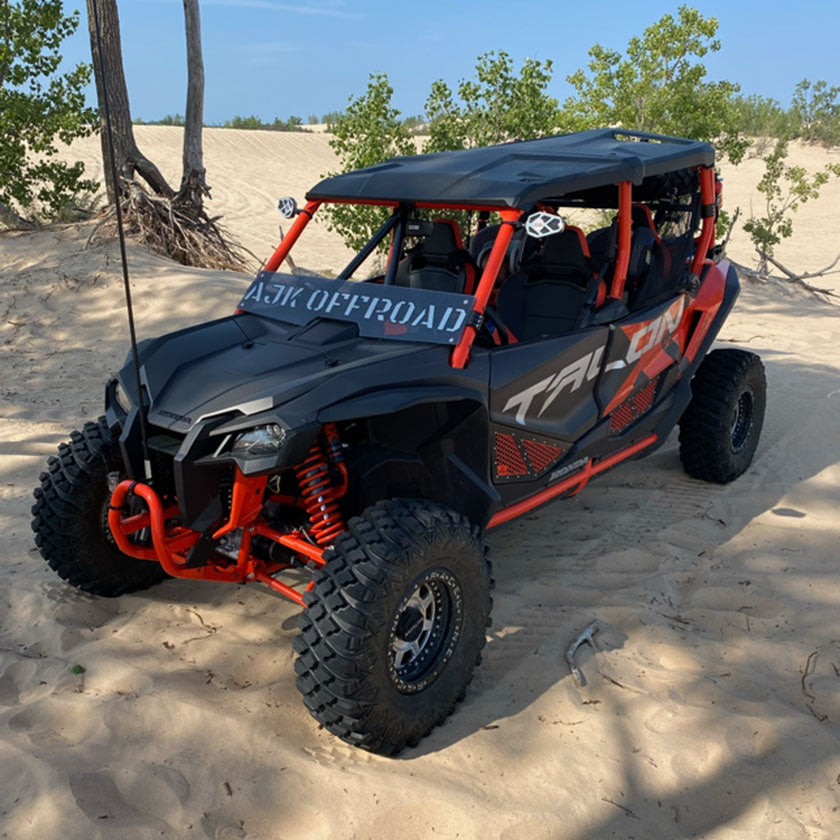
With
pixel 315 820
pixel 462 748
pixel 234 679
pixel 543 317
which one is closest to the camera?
pixel 315 820

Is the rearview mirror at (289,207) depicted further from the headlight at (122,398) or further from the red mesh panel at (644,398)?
the red mesh panel at (644,398)

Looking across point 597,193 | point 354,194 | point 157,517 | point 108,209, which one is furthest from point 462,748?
point 108,209

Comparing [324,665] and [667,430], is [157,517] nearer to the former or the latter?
[324,665]

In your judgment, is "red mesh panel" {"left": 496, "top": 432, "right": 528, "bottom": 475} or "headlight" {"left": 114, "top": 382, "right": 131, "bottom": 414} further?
"red mesh panel" {"left": 496, "top": 432, "right": 528, "bottom": 475}

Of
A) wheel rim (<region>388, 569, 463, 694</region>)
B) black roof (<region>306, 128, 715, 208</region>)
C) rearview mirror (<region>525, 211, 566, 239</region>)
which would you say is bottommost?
wheel rim (<region>388, 569, 463, 694</region>)

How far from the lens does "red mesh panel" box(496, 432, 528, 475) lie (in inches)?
141

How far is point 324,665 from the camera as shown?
2738 mm

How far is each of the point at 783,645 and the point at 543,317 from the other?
1996mm

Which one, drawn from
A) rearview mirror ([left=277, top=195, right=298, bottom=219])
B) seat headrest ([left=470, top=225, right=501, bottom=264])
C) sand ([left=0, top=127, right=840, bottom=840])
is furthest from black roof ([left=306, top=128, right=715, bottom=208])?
sand ([left=0, top=127, right=840, bottom=840])

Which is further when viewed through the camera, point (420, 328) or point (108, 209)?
point (108, 209)

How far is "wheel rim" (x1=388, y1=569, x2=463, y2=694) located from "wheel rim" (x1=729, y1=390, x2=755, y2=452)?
3.01 meters

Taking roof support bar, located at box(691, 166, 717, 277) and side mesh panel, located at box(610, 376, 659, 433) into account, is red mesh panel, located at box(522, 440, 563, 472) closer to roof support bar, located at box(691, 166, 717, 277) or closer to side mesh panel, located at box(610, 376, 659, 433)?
side mesh panel, located at box(610, 376, 659, 433)

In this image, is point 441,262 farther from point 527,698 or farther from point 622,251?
point 527,698

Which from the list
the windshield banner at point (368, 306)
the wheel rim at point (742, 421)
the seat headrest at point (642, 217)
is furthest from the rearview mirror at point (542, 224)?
the wheel rim at point (742, 421)
